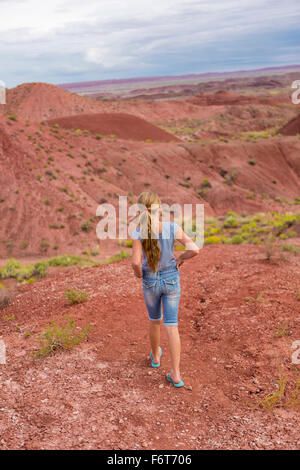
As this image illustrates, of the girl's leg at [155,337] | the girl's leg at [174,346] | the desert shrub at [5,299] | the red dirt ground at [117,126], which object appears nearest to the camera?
the girl's leg at [174,346]

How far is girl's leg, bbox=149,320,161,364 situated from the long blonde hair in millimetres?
623

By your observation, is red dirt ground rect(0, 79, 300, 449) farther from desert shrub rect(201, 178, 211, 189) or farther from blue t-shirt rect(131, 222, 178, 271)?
desert shrub rect(201, 178, 211, 189)

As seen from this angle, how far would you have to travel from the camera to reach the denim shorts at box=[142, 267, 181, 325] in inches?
139

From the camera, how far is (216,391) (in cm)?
369

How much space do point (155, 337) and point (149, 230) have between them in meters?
1.11

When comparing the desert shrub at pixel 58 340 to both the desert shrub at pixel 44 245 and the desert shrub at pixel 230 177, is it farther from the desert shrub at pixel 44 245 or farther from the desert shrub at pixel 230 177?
the desert shrub at pixel 230 177

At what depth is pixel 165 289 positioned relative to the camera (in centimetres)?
354

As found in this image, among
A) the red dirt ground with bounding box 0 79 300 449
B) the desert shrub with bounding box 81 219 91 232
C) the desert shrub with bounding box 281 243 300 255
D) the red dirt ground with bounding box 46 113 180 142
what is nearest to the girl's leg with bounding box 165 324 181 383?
the red dirt ground with bounding box 0 79 300 449

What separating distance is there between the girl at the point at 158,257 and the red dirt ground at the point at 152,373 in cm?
53

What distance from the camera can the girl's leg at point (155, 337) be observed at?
3827 millimetres

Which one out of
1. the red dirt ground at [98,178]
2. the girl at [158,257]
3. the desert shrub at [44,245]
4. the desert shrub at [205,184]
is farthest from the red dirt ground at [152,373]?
the desert shrub at [205,184]

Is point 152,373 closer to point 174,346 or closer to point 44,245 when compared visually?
point 174,346

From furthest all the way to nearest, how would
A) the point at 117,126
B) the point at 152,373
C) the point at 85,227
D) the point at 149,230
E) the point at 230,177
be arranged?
the point at 117,126 < the point at 230,177 < the point at 85,227 < the point at 152,373 < the point at 149,230

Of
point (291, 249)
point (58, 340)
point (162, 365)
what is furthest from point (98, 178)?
point (162, 365)
